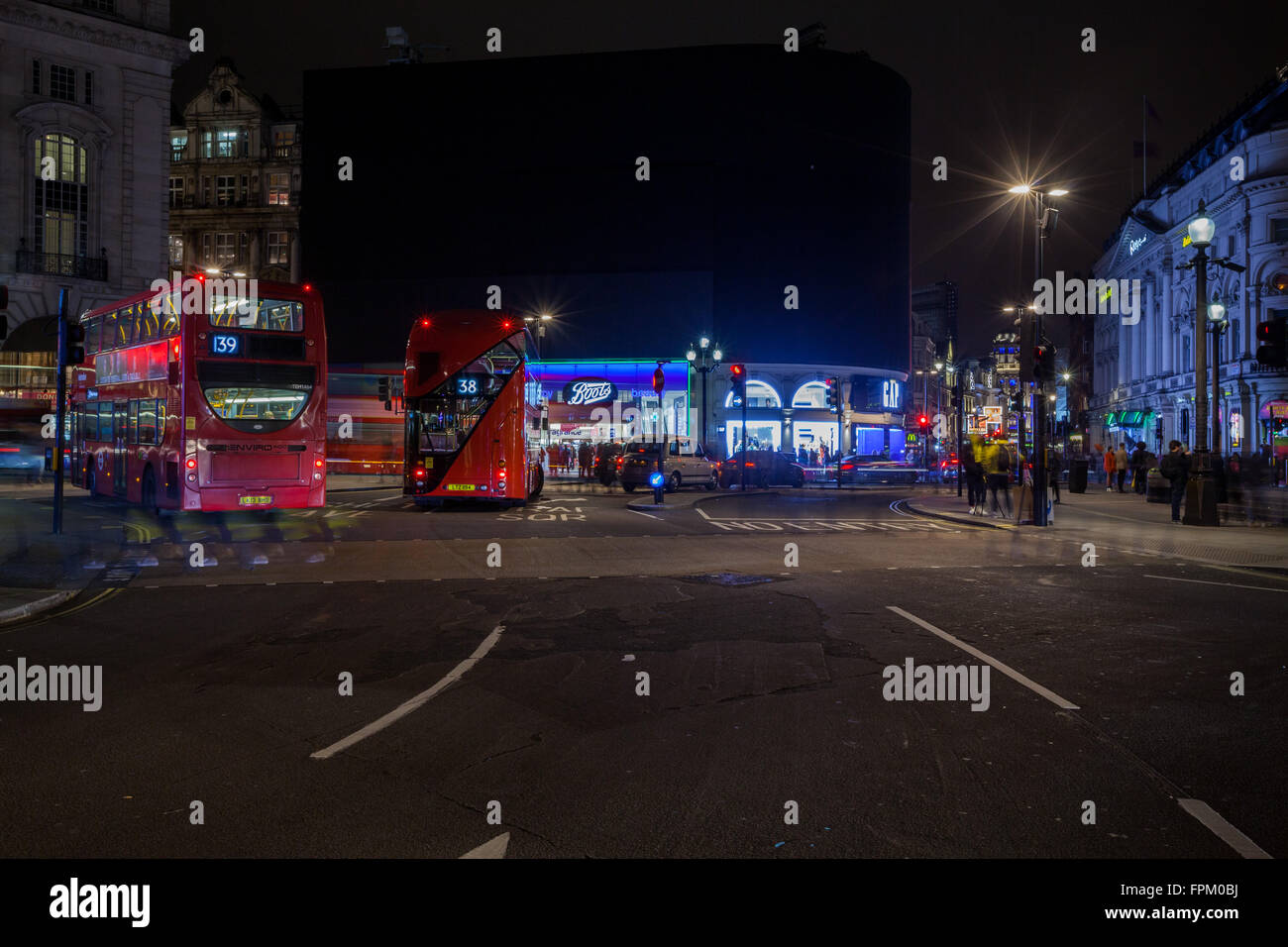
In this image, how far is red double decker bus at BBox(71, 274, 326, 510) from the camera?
19.4 meters

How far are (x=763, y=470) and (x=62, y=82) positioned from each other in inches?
1315

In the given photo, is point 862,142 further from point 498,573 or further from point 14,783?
point 14,783

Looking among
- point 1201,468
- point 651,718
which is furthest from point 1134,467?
point 651,718

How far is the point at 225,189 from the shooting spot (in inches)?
2830

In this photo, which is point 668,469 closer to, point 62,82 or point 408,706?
point 62,82

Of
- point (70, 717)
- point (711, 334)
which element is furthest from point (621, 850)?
point (711, 334)

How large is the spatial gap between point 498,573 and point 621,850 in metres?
9.83

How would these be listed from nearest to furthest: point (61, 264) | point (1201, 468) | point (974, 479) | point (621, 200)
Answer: point (1201, 468)
point (974, 479)
point (61, 264)
point (621, 200)

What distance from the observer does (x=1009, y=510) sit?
2552 centimetres

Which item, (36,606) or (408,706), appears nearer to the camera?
(408,706)

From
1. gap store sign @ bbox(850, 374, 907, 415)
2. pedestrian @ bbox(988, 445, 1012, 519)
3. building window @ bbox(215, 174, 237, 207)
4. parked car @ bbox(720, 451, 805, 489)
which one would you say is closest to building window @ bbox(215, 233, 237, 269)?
building window @ bbox(215, 174, 237, 207)

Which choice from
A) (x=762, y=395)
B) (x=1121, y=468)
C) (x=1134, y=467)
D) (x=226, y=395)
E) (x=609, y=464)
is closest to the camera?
(x=226, y=395)

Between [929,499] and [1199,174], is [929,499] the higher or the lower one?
the lower one

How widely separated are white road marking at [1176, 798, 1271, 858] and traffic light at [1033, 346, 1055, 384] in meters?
19.0
